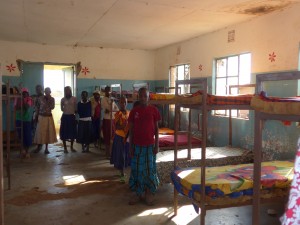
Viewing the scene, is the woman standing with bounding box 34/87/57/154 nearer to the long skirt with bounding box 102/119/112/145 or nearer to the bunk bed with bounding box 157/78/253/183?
the long skirt with bounding box 102/119/112/145

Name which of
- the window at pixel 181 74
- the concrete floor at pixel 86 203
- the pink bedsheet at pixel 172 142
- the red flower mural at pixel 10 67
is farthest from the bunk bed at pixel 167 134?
the red flower mural at pixel 10 67

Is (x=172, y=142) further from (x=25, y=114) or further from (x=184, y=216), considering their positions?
(x=25, y=114)

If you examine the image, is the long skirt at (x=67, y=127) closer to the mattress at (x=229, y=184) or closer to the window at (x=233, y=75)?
the window at (x=233, y=75)

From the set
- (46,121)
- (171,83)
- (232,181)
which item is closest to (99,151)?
(46,121)

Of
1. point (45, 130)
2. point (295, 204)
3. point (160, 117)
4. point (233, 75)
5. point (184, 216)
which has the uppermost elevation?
point (233, 75)

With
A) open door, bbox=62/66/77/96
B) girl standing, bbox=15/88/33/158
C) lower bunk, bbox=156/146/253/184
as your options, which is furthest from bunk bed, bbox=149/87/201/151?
open door, bbox=62/66/77/96

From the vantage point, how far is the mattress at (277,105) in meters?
1.87

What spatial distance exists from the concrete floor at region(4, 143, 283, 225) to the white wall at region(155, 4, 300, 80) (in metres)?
2.41

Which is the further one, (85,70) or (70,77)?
(70,77)

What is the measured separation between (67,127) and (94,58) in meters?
2.76

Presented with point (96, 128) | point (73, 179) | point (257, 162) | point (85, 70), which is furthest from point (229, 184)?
point (85, 70)

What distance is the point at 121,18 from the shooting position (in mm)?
5641

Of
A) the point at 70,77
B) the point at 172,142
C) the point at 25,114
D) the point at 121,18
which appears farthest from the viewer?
the point at 70,77

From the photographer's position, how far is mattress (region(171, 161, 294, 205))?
10.2 ft
